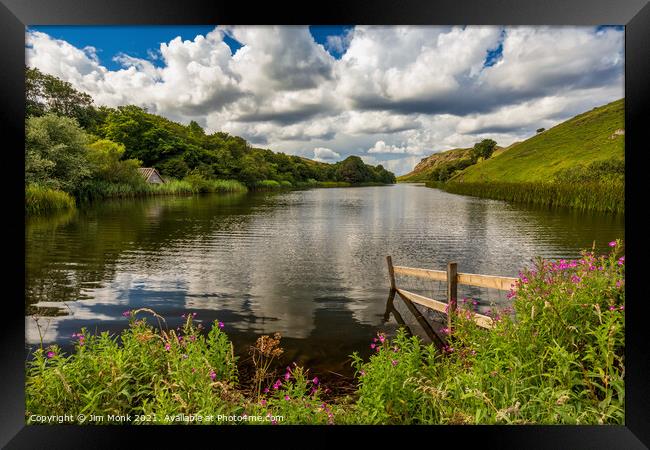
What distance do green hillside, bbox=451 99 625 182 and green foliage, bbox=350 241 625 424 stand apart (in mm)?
35443

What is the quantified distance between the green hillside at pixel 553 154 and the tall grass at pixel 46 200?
3823 centimetres

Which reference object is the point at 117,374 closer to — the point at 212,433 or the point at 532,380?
the point at 212,433

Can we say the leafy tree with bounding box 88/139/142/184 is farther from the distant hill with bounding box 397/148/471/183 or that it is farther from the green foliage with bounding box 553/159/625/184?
the green foliage with bounding box 553/159/625/184

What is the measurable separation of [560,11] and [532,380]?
11.5ft

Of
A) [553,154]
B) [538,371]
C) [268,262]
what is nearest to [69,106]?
[268,262]

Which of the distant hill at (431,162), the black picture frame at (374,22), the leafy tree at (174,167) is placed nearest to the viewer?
the black picture frame at (374,22)

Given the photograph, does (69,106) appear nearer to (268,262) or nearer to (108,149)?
(108,149)

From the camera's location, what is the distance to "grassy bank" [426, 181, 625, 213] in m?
22.5

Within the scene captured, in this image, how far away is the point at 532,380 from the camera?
11.7 ft

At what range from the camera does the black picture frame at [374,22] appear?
8.91 ft

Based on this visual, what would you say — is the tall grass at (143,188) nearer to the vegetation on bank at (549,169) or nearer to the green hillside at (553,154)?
the vegetation on bank at (549,169)

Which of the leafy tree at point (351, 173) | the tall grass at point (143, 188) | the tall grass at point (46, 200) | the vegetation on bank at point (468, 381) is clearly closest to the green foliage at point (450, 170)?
the leafy tree at point (351, 173)

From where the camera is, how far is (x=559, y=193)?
29.3 m

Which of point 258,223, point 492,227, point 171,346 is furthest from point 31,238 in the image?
point 492,227
